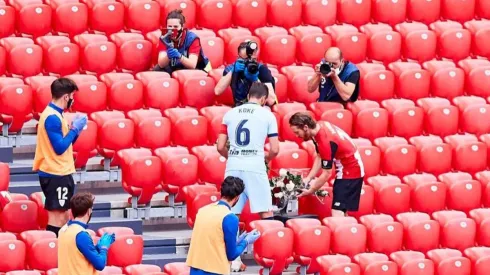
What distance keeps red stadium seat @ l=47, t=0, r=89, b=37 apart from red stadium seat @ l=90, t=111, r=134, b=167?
1.32 metres

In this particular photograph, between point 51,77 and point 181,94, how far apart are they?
98 centimetres

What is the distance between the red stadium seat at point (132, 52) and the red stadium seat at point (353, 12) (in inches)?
75.2

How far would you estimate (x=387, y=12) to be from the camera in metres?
13.0

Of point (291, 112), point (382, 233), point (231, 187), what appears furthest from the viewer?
point (291, 112)

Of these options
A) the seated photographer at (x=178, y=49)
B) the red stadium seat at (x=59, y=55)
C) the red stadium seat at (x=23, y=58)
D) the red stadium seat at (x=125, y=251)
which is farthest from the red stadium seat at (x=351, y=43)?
the red stadium seat at (x=125, y=251)

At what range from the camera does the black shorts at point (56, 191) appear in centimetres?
963

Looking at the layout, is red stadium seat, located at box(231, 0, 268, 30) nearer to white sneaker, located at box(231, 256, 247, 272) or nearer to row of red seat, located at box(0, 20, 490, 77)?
row of red seat, located at box(0, 20, 490, 77)

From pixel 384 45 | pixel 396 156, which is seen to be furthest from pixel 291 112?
pixel 384 45

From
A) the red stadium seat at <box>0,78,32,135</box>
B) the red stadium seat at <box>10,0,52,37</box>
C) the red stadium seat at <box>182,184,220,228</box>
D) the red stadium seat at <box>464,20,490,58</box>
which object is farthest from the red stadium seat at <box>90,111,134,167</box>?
the red stadium seat at <box>464,20,490,58</box>

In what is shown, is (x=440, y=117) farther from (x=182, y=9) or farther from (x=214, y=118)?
(x=182, y=9)

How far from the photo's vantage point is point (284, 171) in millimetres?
10641

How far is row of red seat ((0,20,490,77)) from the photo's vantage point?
11453 millimetres

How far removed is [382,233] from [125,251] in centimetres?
195

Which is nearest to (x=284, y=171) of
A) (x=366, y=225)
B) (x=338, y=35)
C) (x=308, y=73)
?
(x=366, y=225)
